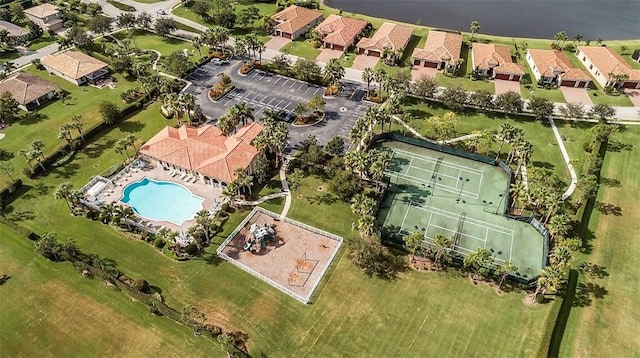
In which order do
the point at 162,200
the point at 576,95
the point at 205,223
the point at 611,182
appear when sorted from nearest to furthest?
the point at 205,223, the point at 162,200, the point at 611,182, the point at 576,95

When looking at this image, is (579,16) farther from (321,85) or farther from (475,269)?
(475,269)

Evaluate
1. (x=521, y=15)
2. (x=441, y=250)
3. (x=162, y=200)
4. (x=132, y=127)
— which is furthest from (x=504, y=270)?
(x=521, y=15)

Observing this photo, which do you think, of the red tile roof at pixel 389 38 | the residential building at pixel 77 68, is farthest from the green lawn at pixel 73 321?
the red tile roof at pixel 389 38

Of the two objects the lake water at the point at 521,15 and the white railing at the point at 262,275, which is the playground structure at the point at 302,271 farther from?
the lake water at the point at 521,15

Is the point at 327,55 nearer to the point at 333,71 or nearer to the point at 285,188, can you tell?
the point at 333,71

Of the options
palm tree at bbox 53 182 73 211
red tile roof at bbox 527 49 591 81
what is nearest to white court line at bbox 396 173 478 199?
red tile roof at bbox 527 49 591 81
